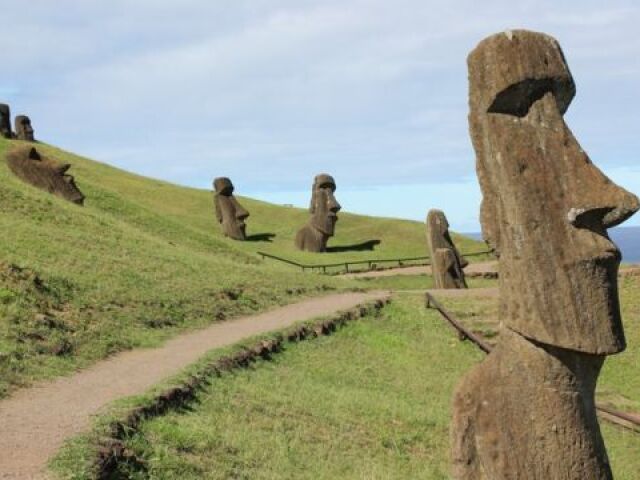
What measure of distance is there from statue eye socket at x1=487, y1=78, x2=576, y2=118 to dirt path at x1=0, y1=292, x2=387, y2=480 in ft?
17.0

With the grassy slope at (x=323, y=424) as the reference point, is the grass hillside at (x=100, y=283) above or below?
above

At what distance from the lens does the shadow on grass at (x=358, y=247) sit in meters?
42.2

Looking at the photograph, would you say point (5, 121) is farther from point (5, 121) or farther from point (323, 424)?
point (323, 424)

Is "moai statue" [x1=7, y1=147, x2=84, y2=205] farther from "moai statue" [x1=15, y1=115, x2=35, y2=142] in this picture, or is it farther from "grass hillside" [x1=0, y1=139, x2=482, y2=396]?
"moai statue" [x1=15, y1=115, x2=35, y2=142]

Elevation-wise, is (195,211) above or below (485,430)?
above

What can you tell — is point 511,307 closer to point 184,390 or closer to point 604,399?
point 184,390

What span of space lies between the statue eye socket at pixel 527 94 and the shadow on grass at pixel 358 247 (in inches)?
1407

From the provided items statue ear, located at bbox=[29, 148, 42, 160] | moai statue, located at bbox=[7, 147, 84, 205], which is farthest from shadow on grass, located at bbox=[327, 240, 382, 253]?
statue ear, located at bbox=[29, 148, 42, 160]

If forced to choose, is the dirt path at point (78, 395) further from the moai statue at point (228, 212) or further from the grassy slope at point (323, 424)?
the moai statue at point (228, 212)

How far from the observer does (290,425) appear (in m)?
11.1

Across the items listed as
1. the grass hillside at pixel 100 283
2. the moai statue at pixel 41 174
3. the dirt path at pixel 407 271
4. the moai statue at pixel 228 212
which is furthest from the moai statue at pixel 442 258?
the moai statue at pixel 228 212

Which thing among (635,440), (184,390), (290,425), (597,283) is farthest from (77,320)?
(597,283)

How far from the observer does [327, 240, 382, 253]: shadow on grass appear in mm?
42219

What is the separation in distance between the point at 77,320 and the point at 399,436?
627 centimetres
